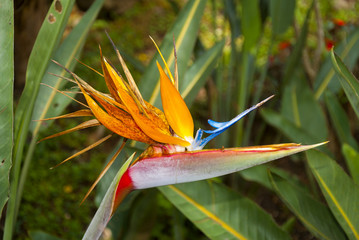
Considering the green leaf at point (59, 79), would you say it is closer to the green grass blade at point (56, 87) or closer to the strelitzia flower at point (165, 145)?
the green grass blade at point (56, 87)

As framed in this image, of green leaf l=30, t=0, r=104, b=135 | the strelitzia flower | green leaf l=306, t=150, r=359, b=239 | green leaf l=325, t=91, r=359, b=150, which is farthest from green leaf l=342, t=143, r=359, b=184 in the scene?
green leaf l=30, t=0, r=104, b=135

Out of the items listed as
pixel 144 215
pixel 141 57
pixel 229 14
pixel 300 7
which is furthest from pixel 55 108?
pixel 300 7

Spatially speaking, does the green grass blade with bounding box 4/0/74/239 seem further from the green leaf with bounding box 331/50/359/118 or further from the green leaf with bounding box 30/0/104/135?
the green leaf with bounding box 331/50/359/118

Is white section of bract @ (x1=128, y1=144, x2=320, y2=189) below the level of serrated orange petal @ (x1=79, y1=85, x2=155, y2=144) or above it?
below

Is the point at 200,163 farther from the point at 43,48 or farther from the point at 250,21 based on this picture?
the point at 250,21

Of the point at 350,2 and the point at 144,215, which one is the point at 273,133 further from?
Result: the point at 350,2

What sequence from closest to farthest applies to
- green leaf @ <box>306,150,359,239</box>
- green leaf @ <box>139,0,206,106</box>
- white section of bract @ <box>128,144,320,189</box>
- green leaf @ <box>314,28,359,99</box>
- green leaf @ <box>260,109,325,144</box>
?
1. white section of bract @ <box>128,144,320,189</box>
2. green leaf @ <box>306,150,359,239</box>
3. green leaf @ <box>139,0,206,106</box>
4. green leaf @ <box>260,109,325,144</box>
5. green leaf @ <box>314,28,359,99</box>

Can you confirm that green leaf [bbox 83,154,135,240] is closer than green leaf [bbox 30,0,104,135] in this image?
Yes
